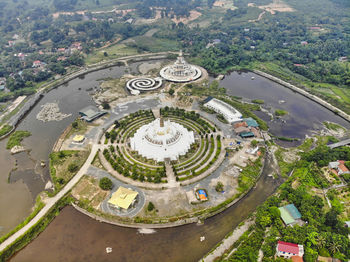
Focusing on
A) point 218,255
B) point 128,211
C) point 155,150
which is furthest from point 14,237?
point 218,255

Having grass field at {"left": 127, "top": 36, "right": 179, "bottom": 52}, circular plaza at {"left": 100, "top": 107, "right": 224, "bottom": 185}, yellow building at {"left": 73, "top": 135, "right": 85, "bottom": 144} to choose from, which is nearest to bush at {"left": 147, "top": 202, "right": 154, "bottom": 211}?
circular plaza at {"left": 100, "top": 107, "right": 224, "bottom": 185}

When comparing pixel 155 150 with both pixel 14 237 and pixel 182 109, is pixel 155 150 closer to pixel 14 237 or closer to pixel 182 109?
pixel 182 109

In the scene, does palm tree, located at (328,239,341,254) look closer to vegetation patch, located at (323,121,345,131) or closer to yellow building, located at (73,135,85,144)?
vegetation patch, located at (323,121,345,131)

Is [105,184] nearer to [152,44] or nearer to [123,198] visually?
[123,198]

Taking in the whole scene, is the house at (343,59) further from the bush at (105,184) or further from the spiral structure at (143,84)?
the bush at (105,184)

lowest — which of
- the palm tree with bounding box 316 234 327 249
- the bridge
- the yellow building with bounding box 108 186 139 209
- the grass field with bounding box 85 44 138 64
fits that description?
the bridge

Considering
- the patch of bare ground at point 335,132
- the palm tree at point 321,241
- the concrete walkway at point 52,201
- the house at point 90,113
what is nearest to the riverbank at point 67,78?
the house at point 90,113
